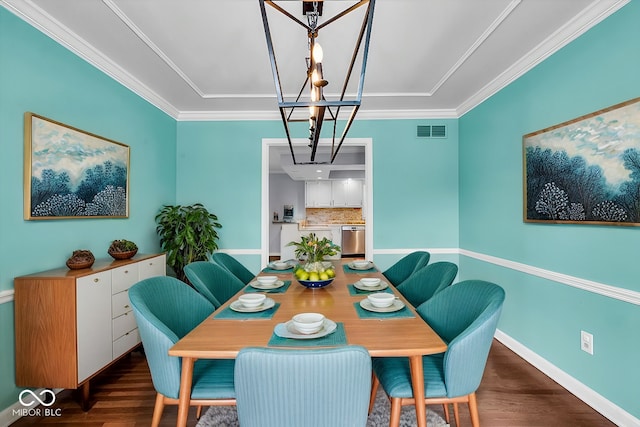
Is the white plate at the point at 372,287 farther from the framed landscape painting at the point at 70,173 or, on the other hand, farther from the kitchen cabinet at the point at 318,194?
the kitchen cabinet at the point at 318,194

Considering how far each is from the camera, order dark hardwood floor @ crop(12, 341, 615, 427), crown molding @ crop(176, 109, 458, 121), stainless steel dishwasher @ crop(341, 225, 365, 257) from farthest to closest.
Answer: stainless steel dishwasher @ crop(341, 225, 365, 257)
crown molding @ crop(176, 109, 458, 121)
dark hardwood floor @ crop(12, 341, 615, 427)

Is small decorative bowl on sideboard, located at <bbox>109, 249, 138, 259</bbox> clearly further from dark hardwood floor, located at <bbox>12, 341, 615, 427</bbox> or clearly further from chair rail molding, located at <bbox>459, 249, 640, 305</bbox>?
chair rail molding, located at <bbox>459, 249, 640, 305</bbox>

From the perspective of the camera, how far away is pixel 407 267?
9.80 feet

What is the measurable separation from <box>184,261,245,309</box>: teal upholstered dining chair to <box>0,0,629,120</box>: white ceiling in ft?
5.79

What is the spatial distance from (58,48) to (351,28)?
7.09ft

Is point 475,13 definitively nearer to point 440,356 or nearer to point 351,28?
point 351,28

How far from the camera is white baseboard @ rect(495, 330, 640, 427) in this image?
6.37 feet

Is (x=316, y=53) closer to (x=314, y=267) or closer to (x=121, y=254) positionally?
(x=314, y=267)

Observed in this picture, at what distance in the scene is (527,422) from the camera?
1.99m

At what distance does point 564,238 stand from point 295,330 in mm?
2218

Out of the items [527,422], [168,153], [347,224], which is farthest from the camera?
[347,224]

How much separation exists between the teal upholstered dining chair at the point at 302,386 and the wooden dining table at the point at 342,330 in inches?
10.1

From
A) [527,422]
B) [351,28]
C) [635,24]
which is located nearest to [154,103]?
[351,28]

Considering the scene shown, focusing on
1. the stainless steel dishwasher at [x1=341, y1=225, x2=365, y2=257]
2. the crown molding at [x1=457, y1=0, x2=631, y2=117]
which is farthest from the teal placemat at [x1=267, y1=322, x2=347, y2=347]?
the stainless steel dishwasher at [x1=341, y1=225, x2=365, y2=257]
